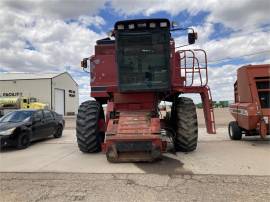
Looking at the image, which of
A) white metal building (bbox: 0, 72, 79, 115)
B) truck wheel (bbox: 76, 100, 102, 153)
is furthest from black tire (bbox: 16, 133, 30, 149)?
white metal building (bbox: 0, 72, 79, 115)

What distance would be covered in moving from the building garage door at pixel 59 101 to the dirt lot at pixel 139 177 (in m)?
42.8

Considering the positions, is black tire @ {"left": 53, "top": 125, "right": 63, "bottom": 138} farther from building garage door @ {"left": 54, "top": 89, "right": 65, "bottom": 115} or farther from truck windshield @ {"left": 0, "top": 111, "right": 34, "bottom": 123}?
building garage door @ {"left": 54, "top": 89, "right": 65, "bottom": 115}

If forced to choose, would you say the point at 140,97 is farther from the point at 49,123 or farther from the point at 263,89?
the point at 49,123

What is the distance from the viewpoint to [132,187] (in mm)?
6355

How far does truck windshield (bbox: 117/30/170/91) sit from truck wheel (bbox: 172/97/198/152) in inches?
46.9

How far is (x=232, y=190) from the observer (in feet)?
19.8

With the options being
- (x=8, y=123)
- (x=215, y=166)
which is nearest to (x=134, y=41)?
(x=215, y=166)

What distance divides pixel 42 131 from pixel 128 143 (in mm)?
6734

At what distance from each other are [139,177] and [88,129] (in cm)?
317

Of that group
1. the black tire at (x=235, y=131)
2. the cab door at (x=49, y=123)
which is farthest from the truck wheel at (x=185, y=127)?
the cab door at (x=49, y=123)

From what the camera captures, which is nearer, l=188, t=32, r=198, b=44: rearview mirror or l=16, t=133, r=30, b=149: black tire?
l=188, t=32, r=198, b=44: rearview mirror

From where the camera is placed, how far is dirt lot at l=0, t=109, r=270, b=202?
586 cm

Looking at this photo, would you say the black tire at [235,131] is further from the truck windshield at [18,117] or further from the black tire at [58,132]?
the truck windshield at [18,117]

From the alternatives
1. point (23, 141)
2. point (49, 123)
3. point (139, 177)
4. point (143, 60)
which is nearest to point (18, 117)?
point (23, 141)
